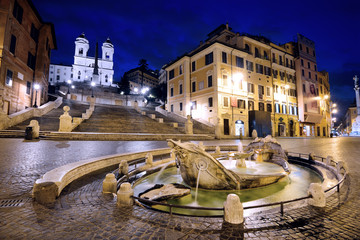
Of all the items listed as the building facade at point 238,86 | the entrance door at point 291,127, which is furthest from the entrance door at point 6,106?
the entrance door at point 291,127

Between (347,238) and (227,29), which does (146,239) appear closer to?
(347,238)

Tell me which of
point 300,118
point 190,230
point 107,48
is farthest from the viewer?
point 107,48

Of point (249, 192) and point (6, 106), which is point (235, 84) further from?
point (6, 106)

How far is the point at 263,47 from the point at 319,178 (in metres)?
32.4

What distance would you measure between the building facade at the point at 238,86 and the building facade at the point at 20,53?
21.4 m

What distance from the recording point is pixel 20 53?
20688 mm

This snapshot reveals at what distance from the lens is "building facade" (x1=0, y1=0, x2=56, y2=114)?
1752 centimetres

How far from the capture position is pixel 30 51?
23.2 meters

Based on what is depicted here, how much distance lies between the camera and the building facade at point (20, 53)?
17516mm

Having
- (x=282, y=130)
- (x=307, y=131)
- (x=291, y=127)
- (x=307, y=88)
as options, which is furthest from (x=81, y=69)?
(x=307, y=131)

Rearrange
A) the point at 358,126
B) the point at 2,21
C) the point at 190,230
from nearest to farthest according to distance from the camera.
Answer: the point at 190,230
the point at 2,21
the point at 358,126

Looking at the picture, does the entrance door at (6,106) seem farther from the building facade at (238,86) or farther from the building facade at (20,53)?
the building facade at (238,86)

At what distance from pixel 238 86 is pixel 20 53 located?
30.2 m

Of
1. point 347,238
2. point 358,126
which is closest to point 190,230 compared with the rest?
point 347,238
